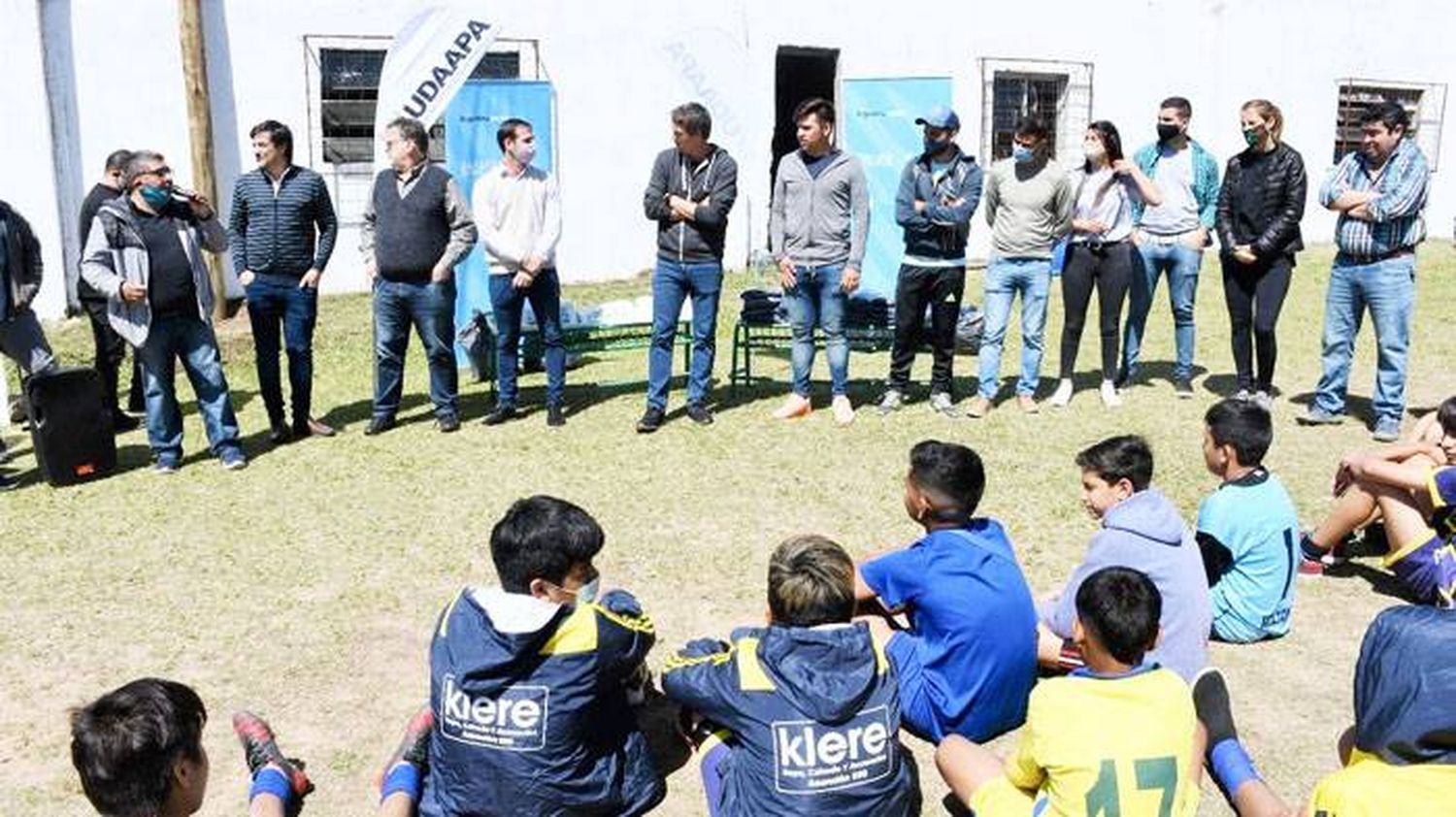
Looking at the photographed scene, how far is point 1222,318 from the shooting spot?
11.9m

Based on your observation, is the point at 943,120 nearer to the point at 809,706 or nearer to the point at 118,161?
the point at 118,161

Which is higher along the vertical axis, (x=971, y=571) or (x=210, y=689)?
(x=971, y=571)

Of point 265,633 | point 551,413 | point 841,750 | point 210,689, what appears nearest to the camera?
point 841,750

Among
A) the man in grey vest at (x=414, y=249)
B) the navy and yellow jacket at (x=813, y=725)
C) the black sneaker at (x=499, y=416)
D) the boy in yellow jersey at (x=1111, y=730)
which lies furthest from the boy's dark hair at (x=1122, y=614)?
the black sneaker at (x=499, y=416)

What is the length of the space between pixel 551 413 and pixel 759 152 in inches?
271

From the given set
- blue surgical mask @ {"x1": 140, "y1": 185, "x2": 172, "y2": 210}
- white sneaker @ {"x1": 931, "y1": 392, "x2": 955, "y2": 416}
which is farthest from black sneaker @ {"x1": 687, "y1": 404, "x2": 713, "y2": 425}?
blue surgical mask @ {"x1": 140, "y1": 185, "x2": 172, "y2": 210}

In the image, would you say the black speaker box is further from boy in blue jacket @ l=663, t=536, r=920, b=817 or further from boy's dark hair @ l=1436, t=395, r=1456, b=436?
boy's dark hair @ l=1436, t=395, r=1456, b=436

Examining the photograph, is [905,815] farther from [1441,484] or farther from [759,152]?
[759,152]

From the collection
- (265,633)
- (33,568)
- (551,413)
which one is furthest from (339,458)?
(265,633)

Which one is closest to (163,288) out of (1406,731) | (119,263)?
(119,263)

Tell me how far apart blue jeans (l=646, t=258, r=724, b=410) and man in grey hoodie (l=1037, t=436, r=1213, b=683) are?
3.73 metres

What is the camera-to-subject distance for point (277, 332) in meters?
7.63

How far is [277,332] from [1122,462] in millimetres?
5311

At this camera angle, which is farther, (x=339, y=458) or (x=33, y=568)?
(x=339, y=458)
